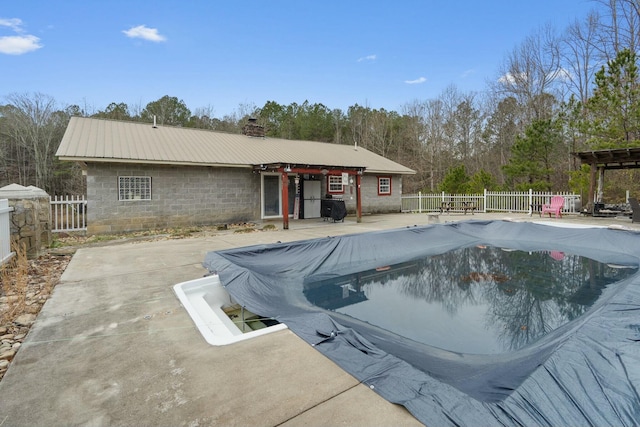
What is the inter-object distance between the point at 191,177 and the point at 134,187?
180 centimetres

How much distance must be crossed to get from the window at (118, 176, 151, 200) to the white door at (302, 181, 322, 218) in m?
6.11

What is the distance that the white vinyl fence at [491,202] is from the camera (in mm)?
14900

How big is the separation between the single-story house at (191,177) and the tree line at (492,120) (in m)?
3.40

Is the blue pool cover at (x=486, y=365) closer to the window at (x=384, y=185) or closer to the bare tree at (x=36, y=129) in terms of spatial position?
the window at (x=384, y=185)

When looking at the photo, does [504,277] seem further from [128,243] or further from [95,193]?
[95,193]

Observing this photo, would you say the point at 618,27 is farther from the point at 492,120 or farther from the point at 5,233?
the point at 5,233

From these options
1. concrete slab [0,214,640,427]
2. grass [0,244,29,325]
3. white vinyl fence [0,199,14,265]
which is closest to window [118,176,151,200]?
white vinyl fence [0,199,14,265]

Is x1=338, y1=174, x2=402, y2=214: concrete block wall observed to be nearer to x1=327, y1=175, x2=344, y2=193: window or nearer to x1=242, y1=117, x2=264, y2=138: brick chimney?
x1=327, y1=175, x2=344, y2=193: window

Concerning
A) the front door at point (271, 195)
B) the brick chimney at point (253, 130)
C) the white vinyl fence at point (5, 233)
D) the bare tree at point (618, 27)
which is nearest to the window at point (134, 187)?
the front door at point (271, 195)

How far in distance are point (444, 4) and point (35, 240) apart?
19.9 metres

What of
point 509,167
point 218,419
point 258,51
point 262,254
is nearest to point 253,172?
point 262,254

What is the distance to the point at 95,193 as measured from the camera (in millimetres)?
10148

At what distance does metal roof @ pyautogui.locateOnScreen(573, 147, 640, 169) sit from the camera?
11758 mm

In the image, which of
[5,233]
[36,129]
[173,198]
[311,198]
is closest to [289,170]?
[311,198]
